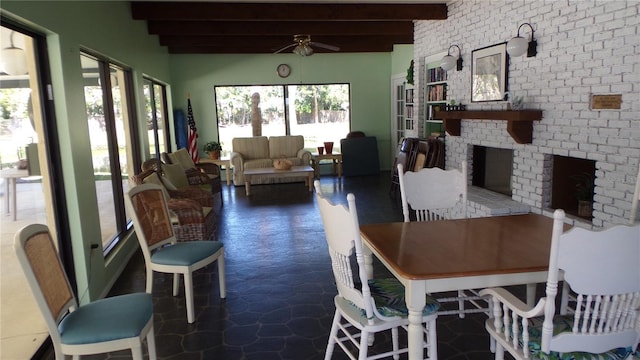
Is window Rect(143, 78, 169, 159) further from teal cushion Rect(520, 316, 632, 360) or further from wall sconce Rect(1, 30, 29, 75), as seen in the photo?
teal cushion Rect(520, 316, 632, 360)

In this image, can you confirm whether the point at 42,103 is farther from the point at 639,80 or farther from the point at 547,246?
the point at 639,80

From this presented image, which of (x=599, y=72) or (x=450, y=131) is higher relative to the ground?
(x=599, y=72)

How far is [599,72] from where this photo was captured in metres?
3.60

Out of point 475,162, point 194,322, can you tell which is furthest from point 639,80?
point 194,322

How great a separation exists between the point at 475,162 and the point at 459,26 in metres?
1.76

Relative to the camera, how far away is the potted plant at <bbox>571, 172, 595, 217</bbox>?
3977 mm

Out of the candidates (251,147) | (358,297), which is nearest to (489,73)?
(358,297)

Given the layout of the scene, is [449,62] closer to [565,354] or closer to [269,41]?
[269,41]

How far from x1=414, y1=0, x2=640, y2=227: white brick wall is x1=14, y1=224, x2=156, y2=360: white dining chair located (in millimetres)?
3461

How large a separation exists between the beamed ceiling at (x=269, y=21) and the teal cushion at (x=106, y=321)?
392cm

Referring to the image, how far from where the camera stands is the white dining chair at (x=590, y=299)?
158 cm

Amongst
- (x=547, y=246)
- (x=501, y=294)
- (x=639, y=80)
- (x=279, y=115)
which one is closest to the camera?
(x=501, y=294)

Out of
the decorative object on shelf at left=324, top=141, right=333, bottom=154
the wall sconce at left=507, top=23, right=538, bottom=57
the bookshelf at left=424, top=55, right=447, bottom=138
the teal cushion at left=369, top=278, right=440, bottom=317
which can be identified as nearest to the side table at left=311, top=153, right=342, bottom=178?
the decorative object on shelf at left=324, top=141, right=333, bottom=154

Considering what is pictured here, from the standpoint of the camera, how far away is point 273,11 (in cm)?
541
